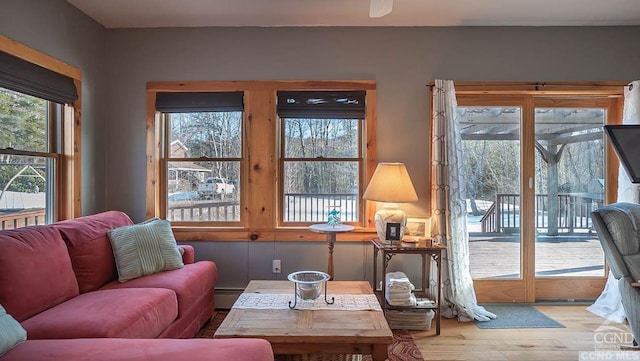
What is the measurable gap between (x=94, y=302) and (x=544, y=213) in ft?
12.0

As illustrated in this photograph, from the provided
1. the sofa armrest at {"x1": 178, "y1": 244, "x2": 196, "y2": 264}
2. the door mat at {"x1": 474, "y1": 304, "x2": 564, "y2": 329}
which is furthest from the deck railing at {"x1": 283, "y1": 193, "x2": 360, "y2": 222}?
the door mat at {"x1": 474, "y1": 304, "x2": 564, "y2": 329}

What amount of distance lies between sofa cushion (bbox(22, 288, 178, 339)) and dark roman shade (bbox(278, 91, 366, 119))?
1839mm

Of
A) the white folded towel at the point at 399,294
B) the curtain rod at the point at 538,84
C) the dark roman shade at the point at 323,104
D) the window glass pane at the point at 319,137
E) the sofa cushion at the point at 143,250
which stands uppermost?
the curtain rod at the point at 538,84

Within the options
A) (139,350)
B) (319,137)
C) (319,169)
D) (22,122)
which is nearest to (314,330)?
(139,350)

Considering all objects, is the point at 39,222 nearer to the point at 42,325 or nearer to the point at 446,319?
the point at 42,325

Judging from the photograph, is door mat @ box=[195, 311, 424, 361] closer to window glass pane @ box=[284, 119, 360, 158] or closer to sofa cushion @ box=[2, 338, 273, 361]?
sofa cushion @ box=[2, 338, 273, 361]

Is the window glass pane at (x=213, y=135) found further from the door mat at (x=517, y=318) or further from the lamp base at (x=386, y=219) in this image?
the door mat at (x=517, y=318)

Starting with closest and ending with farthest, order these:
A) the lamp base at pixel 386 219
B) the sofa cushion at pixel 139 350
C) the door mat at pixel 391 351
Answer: the sofa cushion at pixel 139 350 < the door mat at pixel 391 351 < the lamp base at pixel 386 219

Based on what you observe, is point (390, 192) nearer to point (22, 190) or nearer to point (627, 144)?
point (627, 144)

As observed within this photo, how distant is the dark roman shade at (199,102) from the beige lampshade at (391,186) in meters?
1.38

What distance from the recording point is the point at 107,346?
Result: 1518 millimetres

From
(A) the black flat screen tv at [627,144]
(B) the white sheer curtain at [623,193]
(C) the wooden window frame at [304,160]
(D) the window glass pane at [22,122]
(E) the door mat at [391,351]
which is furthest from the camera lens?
(C) the wooden window frame at [304,160]

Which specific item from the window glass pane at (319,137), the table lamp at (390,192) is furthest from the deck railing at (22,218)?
the table lamp at (390,192)

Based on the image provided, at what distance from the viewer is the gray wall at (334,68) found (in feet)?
10.9
